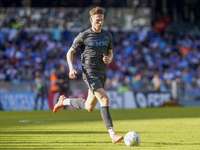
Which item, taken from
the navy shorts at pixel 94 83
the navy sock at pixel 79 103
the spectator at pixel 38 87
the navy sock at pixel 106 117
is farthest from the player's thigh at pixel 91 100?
the spectator at pixel 38 87

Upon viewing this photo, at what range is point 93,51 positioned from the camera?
6922 mm

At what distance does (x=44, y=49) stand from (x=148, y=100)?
9365mm

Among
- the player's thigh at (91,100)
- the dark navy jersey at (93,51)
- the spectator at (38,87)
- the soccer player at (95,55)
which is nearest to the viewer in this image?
the soccer player at (95,55)

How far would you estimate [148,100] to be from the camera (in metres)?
21.4

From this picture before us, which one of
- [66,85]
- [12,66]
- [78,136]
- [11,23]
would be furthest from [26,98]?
[78,136]

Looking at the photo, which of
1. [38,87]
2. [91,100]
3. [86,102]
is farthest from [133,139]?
[38,87]

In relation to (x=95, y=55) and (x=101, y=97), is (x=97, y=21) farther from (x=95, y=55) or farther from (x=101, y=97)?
(x=101, y=97)

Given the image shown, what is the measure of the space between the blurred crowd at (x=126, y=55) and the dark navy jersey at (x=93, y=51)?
13.9 meters

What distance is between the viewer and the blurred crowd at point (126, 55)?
73.5ft

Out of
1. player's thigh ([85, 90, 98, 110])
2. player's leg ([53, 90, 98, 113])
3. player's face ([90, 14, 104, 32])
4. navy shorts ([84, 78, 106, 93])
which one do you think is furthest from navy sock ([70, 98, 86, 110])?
player's face ([90, 14, 104, 32])

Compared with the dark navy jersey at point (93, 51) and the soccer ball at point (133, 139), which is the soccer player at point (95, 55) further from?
the soccer ball at point (133, 139)

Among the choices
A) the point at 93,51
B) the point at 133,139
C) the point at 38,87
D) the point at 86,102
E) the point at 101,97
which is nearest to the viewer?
the point at 133,139

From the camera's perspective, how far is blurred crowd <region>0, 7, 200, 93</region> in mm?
22406

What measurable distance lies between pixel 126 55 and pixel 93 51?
66.9ft
